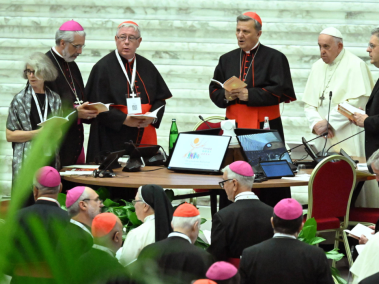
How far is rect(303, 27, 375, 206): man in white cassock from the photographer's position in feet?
18.7

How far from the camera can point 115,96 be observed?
5.41 meters

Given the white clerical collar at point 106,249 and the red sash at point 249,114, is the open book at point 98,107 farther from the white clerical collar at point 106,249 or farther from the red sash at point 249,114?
the white clerical collar at point 106,249

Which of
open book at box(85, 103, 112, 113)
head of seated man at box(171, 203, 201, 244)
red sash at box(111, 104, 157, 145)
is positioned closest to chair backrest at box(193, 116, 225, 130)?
red sash at box(111, 104, 157, 145)

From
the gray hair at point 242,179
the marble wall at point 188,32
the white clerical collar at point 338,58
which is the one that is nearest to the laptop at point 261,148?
the gray hair at point 242,179

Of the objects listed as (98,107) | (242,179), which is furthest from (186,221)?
(98,107)

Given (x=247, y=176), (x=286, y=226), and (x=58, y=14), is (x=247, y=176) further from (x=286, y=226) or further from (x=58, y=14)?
(x=58, y=14)

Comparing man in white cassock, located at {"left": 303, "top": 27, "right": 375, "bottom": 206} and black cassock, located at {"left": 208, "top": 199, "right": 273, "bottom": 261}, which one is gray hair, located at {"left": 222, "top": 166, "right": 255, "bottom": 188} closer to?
black cassock, located at {"left": 208, "top": 199, "right": 273, "bottom": 261}

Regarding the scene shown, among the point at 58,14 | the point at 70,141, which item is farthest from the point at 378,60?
the point at 58,14

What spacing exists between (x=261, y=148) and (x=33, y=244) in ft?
13.3

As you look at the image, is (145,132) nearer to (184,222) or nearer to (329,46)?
(329,46)

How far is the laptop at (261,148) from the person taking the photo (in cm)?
438

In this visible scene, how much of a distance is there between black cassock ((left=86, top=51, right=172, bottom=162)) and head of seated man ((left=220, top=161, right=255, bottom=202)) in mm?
1755

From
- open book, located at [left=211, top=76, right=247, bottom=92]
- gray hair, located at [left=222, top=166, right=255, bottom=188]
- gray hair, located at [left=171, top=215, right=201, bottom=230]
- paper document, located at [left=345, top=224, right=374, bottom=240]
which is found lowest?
paper document, located at [left=345, top=224, right=374, bottom=240]

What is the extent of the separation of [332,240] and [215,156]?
1441 millimetres
